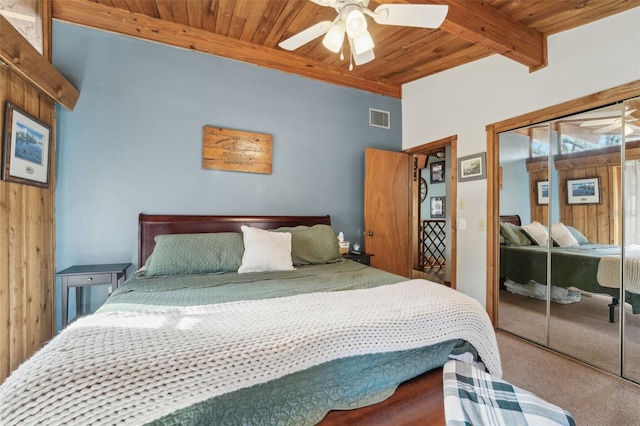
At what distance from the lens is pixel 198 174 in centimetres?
282

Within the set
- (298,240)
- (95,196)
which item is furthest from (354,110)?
(95,196)

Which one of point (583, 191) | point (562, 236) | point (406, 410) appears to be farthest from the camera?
point (562, 236)

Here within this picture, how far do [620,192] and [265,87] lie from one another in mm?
3238

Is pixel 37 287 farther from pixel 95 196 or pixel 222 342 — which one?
pixel 222 342

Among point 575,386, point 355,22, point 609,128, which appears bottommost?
point 575,386

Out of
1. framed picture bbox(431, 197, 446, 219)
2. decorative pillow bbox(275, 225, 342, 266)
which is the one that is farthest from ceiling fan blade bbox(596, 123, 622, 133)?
framed picture bbox(431, 197, 446, 219)

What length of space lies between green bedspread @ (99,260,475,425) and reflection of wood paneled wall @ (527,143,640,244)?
1.65 meters

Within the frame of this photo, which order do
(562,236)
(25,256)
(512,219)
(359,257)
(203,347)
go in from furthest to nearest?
(359,257), (512,219), (562,236), (25,256), (203,347)

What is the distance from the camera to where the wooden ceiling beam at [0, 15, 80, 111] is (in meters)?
1.63

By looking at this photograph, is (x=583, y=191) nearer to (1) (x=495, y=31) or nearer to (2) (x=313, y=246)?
(1) (x=495, y=31)

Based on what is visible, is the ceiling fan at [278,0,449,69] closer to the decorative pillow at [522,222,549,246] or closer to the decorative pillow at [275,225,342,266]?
the decorative pillow at [275,225,342,266]

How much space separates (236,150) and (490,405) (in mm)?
2805

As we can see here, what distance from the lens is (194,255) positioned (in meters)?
2.14

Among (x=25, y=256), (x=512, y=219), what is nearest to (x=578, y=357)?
(x=512, y=219)
